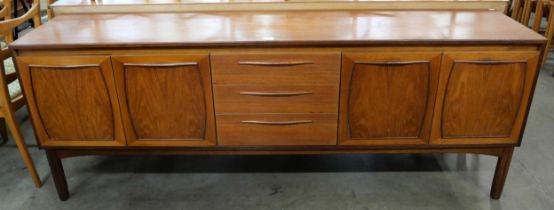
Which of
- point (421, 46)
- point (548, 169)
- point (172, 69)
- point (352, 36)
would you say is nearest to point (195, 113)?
point (172, 69)

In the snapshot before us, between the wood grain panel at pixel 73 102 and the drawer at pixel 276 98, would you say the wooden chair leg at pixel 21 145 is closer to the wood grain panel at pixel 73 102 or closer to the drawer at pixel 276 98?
the wood grain panel at pixel 73 102

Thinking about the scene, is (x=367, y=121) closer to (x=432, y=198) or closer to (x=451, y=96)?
(x=451, y=96)

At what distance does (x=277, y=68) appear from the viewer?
1465 mm

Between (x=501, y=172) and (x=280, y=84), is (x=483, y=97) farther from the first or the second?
(x=280, y=84)

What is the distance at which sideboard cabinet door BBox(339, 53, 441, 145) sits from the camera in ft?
4.73

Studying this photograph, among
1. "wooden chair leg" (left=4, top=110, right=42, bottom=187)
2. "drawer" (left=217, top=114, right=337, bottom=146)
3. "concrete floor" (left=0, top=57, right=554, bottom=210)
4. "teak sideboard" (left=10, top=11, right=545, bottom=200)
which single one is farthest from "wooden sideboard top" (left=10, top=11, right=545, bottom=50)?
"concrete floor" (left=0, top=57, right=554, bottom=210)

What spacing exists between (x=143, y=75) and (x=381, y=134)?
0.87m

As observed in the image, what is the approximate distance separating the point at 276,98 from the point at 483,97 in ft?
2.33

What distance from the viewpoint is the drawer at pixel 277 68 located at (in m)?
1.44

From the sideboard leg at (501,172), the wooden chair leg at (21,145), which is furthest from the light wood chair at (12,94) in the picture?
the sideboard leg at (501,172)

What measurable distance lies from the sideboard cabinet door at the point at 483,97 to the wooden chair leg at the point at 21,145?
1.61 m

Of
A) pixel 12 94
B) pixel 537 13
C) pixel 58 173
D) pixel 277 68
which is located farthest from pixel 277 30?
pixel 537 13

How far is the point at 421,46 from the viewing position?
1.43 metres

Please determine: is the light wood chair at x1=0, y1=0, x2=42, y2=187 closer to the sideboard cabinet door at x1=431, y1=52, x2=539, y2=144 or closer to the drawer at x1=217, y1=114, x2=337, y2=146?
the drawer at x1=217, y1=114, x2=337, y2=146
